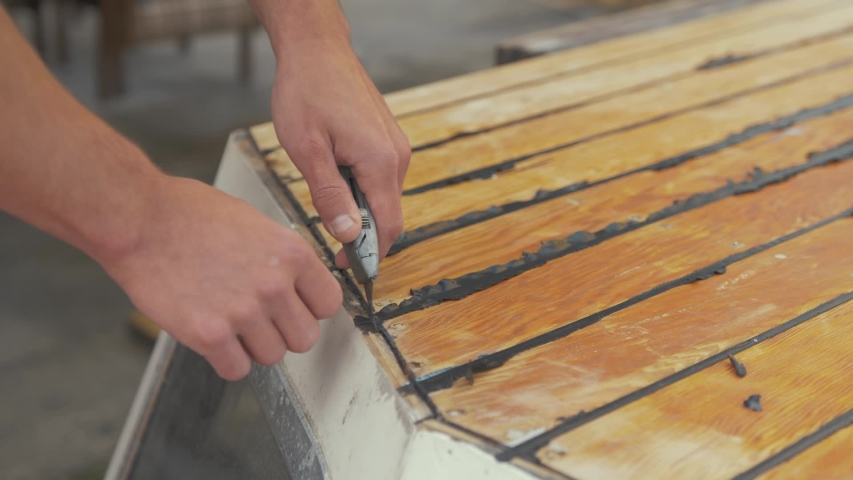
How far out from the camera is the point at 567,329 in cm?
87

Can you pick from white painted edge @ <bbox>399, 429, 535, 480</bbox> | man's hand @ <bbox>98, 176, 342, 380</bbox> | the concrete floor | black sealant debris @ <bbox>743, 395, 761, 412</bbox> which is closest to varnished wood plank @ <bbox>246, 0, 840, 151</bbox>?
man's hand @ <bbox>98, 176, 342, 380</bbox>

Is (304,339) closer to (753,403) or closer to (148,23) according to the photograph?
(753,403)

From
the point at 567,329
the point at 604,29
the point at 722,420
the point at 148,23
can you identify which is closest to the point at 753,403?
the point at 722,420

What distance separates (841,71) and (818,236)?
27.7 inches

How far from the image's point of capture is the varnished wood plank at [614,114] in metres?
1.27

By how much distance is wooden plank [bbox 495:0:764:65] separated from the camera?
194 cm

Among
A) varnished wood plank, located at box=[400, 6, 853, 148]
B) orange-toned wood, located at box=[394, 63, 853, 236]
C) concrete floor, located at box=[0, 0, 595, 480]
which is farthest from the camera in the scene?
concrete floor, located at box=[0, 0, 595, 480]

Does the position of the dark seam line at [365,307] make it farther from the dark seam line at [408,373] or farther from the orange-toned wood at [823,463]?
the orange-toned wood at [823,463]

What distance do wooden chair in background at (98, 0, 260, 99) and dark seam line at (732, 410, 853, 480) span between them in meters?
3.68

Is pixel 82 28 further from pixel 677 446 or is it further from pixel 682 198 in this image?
pixel 677 446

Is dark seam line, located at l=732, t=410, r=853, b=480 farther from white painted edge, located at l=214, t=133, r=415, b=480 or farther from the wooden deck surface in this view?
white painted edge, located at l=214, t=133, r=415, b=480

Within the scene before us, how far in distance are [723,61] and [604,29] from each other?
0.43m

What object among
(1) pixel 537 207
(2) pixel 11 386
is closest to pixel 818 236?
(1) pixel 537 207

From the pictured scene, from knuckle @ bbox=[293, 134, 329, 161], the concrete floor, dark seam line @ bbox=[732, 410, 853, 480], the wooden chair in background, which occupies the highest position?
knuckle @ bbox=[293, 134, 329, 161]
